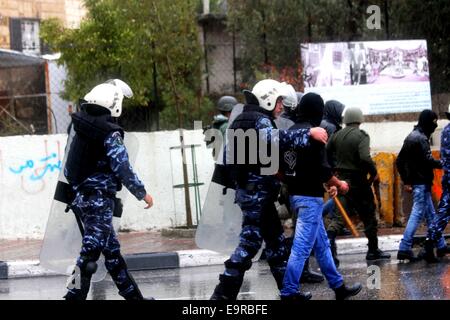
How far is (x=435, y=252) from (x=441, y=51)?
6.47 metres

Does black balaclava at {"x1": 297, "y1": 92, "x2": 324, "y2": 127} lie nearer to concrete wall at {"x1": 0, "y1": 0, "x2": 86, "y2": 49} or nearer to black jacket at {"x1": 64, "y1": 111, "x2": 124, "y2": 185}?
black jacket at {"x1": 64, "y1": 111, "x2": 124, "y2": 185}

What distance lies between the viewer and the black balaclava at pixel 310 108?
289 inches

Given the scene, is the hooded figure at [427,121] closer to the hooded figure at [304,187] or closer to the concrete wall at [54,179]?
the hooded figure at [304,187]

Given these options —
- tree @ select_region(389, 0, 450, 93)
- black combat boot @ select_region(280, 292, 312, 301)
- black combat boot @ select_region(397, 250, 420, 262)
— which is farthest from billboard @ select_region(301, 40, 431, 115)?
black combat boot @ select_region(280, 292, 312, 301)

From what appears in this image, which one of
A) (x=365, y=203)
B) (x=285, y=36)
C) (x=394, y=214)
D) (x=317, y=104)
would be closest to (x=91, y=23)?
(x=285, y=36)

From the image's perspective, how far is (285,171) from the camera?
7301 mm

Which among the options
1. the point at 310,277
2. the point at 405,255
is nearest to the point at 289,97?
the point at 310,277

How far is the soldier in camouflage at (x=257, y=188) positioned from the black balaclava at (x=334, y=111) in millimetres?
1987

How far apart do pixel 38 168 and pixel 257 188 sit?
5.89m

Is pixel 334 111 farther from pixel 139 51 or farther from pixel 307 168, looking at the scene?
pixel 139 51

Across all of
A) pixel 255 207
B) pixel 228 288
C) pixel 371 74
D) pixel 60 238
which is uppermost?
pixel 371 74

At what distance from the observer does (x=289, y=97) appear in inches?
309

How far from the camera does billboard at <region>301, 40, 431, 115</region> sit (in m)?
13.0

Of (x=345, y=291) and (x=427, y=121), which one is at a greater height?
(x=427, y=121)
